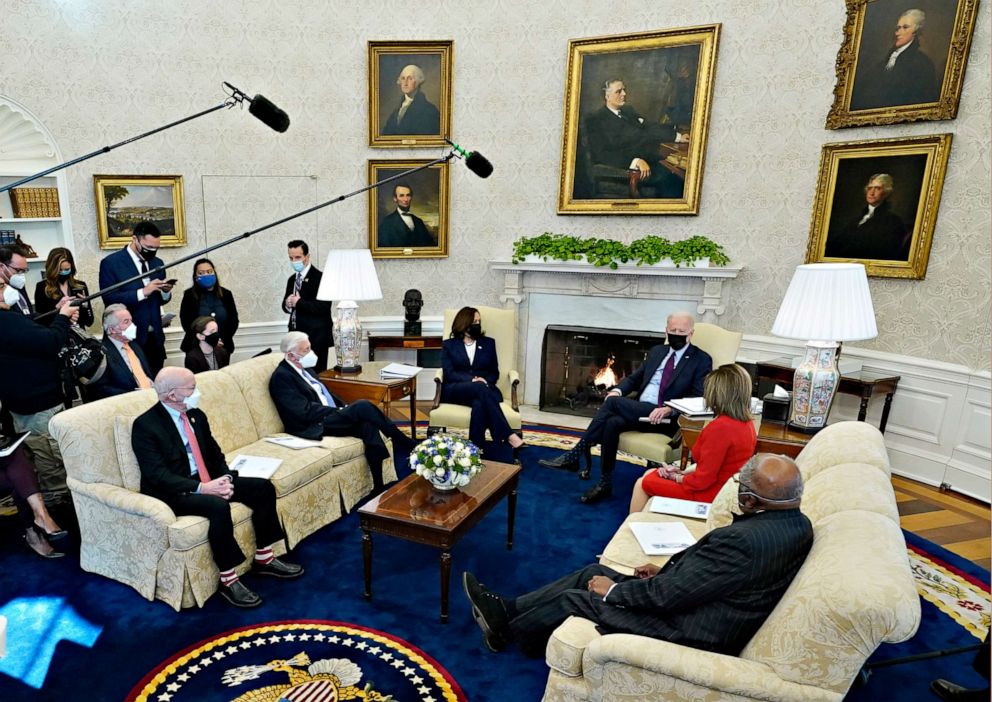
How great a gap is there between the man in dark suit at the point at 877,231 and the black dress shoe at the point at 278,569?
17.4ft

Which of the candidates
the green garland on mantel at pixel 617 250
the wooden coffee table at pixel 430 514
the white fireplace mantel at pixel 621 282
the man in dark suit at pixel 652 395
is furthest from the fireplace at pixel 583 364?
the wooden coffee table at pixel 430 514

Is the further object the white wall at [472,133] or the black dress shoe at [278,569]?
the white wall at [472,133]

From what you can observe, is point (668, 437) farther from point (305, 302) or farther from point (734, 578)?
point (305, 302)

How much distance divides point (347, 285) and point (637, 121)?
344 cm

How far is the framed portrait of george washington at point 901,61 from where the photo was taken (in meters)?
4.99

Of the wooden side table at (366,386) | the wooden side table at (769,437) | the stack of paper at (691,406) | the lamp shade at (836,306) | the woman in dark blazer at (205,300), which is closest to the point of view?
the lamp shade at (836,306)

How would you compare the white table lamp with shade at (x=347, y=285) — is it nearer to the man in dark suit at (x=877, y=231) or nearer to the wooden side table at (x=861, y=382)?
the wooden side table at (x=861, y=382)

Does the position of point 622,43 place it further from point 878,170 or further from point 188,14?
point 188,14

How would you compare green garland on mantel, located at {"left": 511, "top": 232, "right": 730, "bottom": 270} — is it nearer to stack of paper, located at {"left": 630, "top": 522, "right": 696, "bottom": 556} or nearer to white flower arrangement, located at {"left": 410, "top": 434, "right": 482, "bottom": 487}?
white flower arrangement, located at {"left": 410, "top": 434, "right": 482, "bottom": 487}

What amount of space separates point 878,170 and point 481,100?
3.94 meters

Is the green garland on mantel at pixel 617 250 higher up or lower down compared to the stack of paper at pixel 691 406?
higher up

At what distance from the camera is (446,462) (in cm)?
350

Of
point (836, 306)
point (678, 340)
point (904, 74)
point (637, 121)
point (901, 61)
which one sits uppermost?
point (901, 61)

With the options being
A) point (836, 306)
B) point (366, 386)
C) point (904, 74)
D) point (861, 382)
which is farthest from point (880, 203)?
point (366, 386)
